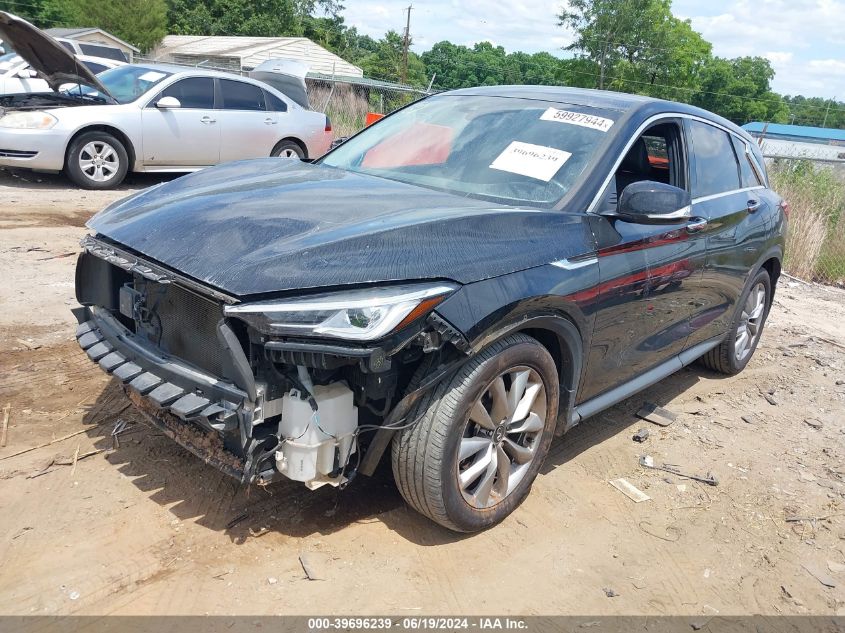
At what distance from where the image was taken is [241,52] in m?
42.1

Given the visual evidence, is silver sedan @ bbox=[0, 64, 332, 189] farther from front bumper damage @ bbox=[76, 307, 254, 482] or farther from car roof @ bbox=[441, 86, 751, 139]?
front bumper damage @ bbox=[76, 307, 254, 482]

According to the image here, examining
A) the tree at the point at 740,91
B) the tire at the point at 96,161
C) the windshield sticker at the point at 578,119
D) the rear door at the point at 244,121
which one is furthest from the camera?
the tree at the point at 740,91

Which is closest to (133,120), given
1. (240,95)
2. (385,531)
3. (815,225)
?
(240,95)

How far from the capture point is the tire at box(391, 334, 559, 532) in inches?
110

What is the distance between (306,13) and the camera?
6894 cm

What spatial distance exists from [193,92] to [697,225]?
874 cm

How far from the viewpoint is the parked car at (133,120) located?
30.8ft

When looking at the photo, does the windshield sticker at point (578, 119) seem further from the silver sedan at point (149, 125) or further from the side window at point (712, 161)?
the silver sedan at point (149, 125)

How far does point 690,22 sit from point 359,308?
73.1 meters

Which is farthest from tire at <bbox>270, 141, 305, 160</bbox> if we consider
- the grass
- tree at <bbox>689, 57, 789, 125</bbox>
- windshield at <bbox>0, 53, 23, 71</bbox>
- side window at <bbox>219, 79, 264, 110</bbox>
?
tree at <bbox>689, 57, 789, 125</bbox>

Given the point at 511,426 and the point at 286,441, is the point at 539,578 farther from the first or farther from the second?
the point at 286,441

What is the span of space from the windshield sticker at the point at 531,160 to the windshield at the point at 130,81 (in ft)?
26.9

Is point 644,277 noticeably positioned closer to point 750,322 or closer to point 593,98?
point 593,98

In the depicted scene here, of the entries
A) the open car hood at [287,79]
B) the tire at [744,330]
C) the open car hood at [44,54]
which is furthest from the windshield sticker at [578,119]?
the open car hood at [287,79]
